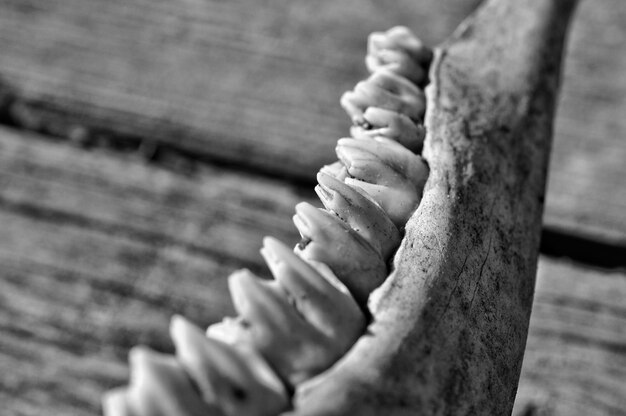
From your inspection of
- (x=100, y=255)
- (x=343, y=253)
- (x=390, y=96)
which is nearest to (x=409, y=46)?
(x=390, y=96)

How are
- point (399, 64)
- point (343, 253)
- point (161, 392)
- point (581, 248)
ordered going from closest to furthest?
1. point (161, 392)
2. point (343, 253)
3. point (399, 64)
4. point (581, 248)

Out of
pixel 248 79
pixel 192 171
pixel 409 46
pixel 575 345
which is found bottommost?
pixel 575 345

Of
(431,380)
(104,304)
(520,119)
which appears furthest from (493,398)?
(104,304)

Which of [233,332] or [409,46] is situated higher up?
[409,46]

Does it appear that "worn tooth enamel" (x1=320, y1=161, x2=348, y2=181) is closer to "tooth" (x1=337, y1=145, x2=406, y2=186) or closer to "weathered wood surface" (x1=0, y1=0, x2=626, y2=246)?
"tooth" (x1=337, y1=145, x2=406, y2=186)

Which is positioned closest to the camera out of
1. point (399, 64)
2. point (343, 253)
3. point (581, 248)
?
point (343, 253)

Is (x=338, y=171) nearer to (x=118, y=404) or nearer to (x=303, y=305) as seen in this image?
(x=303, y=305)

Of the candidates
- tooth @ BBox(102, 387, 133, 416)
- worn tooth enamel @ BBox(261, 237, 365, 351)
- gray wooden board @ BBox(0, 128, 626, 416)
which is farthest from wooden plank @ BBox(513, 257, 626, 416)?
tooth @ BBox(102, 387, 133, 416)

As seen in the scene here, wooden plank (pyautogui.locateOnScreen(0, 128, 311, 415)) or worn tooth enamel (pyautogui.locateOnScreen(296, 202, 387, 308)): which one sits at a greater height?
worn tooth enamel (pyautogui.locateOnScreen(296, 202, 387, 308))

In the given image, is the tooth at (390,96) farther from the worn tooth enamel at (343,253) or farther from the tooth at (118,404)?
the tooth at (118,404)

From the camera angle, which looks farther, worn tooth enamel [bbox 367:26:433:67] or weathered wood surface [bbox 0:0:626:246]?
weathered wood surface [bbox 0:0:626:246]
